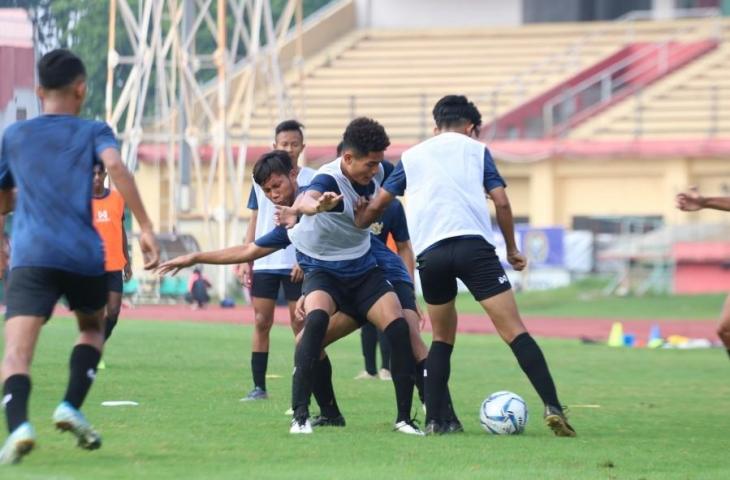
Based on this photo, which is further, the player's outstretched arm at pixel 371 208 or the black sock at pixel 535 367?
the black sock at pixel 535 367

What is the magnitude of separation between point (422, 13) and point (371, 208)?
46.8m

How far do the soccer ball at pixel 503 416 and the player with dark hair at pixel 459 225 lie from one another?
288 mm

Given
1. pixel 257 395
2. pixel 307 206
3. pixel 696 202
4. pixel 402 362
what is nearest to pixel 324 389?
pixel 402 362

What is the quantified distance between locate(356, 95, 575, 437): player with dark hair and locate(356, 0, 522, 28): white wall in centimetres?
4565

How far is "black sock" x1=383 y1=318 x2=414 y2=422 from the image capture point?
10117 mm

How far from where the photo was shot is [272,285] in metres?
13.0

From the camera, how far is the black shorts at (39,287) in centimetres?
800

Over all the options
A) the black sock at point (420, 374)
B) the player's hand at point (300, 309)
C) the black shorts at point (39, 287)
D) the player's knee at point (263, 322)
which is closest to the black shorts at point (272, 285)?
the player's knee at point (263, 322)

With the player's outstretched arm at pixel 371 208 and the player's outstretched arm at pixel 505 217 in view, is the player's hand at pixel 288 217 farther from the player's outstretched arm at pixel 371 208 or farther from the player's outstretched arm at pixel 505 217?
the player's outstretched arm at pixel 505 217

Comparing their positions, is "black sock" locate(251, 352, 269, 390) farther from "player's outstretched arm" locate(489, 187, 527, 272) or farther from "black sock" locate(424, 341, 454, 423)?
"player's outstretched arm" locate(489, 187, 527, 272)

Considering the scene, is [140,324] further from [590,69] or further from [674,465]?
[590,69]

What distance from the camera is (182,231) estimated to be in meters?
40.8

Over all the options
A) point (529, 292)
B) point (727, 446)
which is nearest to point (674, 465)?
point (727, 446)

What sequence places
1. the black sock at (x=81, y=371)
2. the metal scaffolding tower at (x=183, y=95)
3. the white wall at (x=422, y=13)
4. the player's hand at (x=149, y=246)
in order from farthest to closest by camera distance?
the white wall at (x=422, y=13) → the metal scaffolding tower at (x=183, y=95) → the black sock at (x=81, y=371) → the player's hand at (x=149, y=246)
